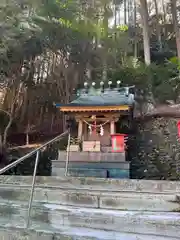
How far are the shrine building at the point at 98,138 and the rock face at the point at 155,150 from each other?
50.8 inches

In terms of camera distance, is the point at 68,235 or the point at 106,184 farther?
the point at 106,184

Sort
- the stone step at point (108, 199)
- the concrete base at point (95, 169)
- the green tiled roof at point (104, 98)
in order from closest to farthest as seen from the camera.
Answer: the stone step at point (108, 199) → the concrete base at point (95, 169) → the green tiled roof at point (104, 98)

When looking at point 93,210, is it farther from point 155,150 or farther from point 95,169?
point 155,150

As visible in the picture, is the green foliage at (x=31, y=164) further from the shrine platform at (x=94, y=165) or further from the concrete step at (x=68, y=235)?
the concrete step at (x=68, y=235)

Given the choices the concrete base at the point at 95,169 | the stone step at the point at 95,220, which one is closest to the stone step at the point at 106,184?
the stone step at the point at 95,220

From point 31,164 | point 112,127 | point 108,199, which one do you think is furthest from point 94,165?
point 108,199

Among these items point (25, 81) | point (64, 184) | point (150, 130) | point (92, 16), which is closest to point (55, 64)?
point (25, 81)

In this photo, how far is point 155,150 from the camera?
30.3 ft

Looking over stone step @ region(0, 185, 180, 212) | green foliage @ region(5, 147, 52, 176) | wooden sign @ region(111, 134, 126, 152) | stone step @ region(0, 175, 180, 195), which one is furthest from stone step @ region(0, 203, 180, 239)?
green foliage @ region(5, 147, 52, 176)

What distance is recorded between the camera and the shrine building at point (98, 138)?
7767 mm

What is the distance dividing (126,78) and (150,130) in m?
2.71

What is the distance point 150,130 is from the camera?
10383 mm

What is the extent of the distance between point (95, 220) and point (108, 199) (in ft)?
2.74

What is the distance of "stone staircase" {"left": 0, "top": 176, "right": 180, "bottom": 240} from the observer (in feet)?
8.61
